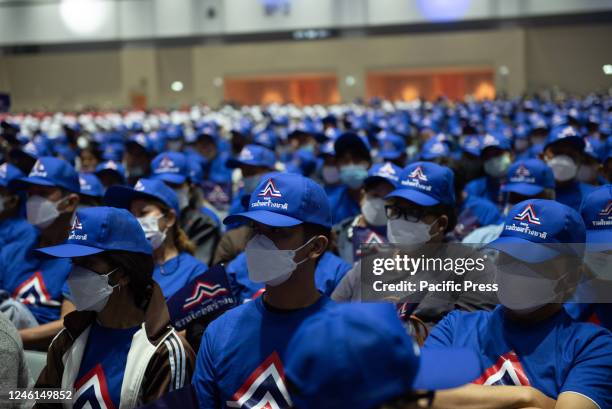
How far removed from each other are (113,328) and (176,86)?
1663 inches

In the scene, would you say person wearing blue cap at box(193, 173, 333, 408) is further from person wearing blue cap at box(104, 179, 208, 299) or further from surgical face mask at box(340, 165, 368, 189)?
surgical face mask at box(340, 165, 368, 189)

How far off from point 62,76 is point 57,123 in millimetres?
23119

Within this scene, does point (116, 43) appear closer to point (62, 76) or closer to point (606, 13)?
point (62, 76)

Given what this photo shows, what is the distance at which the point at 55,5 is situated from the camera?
3281 cm

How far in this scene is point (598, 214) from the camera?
403 centimetres

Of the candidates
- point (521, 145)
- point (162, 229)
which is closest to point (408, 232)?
point (162, 229)

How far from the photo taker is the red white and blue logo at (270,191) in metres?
3.07

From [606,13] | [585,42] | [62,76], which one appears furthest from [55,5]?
[585,42]

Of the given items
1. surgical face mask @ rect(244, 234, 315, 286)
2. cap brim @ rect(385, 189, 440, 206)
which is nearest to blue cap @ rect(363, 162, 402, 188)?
cap brim @ rect(385, 189, 440, 206)

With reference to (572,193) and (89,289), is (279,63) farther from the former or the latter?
(89,289)

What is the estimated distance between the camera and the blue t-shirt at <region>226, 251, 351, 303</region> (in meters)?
4.52

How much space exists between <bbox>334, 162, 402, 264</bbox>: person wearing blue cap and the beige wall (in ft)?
118

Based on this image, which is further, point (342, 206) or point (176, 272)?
point (342, 206)

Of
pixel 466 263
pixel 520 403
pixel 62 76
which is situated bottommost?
pixel 520 403
